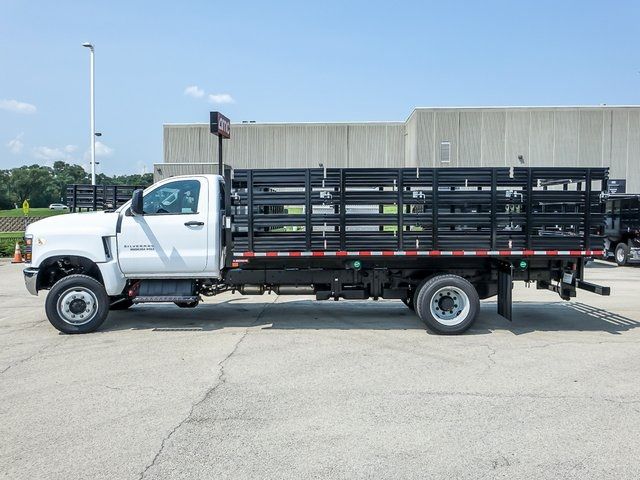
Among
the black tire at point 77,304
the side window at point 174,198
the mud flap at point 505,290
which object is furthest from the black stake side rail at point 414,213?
the black tire at point 77,304

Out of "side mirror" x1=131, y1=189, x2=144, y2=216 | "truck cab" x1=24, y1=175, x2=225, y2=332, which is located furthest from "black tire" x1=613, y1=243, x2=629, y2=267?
"side mirror" x1=131, y1=189, x2=144, y2=216

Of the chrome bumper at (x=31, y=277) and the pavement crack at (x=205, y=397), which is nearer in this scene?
the pavement crack at (x=205, y=397)

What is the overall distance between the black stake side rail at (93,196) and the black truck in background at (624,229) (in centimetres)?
1531

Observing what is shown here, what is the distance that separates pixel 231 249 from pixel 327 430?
4150mm

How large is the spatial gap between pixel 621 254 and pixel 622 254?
0.06m

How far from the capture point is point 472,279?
8.44 metres

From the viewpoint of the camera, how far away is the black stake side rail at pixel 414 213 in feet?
26.0

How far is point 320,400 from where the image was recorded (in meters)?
5.18

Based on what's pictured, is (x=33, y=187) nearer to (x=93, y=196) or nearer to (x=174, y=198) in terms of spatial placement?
(x=93, y=196)

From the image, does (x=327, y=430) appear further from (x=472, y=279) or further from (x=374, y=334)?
(x=472, y=279)

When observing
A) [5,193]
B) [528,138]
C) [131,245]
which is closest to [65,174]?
[5,193]

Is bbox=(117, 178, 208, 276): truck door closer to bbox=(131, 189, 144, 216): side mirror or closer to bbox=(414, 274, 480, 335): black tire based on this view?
bbox=(131, 189, 144, 216): side mirror

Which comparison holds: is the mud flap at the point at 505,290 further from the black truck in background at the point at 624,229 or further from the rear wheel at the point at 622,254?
the rear wheel at the point at 622,254

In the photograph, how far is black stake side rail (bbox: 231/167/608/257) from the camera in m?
7.93
